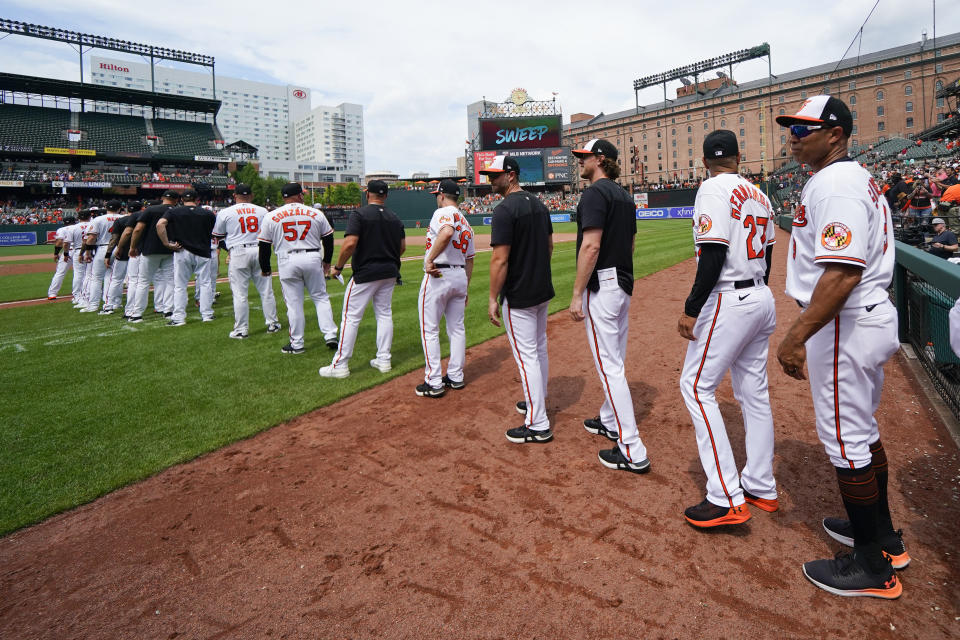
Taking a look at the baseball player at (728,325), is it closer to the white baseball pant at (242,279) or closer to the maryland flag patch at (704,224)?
the maryland flag patch at (704,224)

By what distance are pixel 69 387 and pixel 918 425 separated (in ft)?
25.2

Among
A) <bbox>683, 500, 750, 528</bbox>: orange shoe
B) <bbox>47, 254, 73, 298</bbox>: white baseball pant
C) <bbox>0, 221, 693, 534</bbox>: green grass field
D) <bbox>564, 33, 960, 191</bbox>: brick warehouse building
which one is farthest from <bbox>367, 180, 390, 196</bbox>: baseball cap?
<bbox>564, 33, 960, 191</bbox>: brick warehouse building

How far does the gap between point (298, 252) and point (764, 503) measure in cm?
544

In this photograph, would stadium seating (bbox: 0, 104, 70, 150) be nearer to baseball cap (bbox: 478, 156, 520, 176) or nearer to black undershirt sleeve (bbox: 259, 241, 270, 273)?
black undershirt sleeve (bbox: 259, 241, 270, 273)

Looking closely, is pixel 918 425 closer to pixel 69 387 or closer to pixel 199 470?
pixel 199 470

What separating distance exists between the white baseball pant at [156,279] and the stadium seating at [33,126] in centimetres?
5089

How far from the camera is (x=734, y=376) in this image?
281 centimetres

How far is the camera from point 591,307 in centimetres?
339

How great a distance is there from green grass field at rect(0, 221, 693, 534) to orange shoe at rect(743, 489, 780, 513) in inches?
137

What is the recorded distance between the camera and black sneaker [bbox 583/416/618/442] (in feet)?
12.8

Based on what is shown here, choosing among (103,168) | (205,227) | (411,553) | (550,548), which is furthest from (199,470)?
(103,168)

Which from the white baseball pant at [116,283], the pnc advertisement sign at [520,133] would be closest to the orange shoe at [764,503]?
the white baseball pant at [116,283]

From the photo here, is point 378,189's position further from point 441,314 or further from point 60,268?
point 60,268

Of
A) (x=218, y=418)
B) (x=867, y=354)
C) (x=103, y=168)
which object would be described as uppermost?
(x=103, y=168)
